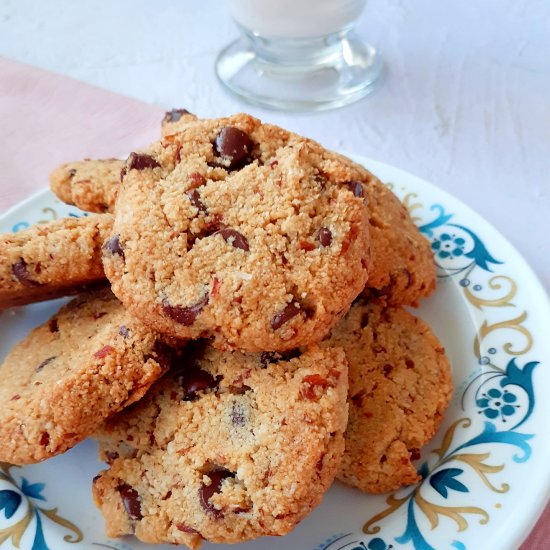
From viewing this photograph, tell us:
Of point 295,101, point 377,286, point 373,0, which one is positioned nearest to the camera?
point 377,286

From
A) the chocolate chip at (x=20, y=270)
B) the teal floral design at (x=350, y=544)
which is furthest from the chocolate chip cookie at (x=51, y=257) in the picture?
the teal floral design at (x=350, y=544)

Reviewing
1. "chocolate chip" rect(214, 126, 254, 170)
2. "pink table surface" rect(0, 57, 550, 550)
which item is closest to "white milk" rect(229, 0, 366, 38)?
"pink table surface" rect(0, 57, 550, 550)

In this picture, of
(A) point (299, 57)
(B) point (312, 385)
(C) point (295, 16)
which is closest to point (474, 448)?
(B) point (312, 385)

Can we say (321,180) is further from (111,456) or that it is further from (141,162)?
(111,456)

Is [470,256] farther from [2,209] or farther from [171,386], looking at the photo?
[2,209]

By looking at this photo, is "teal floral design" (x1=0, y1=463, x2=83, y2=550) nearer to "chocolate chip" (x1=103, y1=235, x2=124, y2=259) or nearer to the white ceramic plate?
the white ceramic plate

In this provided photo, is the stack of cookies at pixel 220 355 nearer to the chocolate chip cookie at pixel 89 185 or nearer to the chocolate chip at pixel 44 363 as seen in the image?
the chocolate chip at pixel 44 363

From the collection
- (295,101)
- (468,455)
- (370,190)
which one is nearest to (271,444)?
(468,455)
